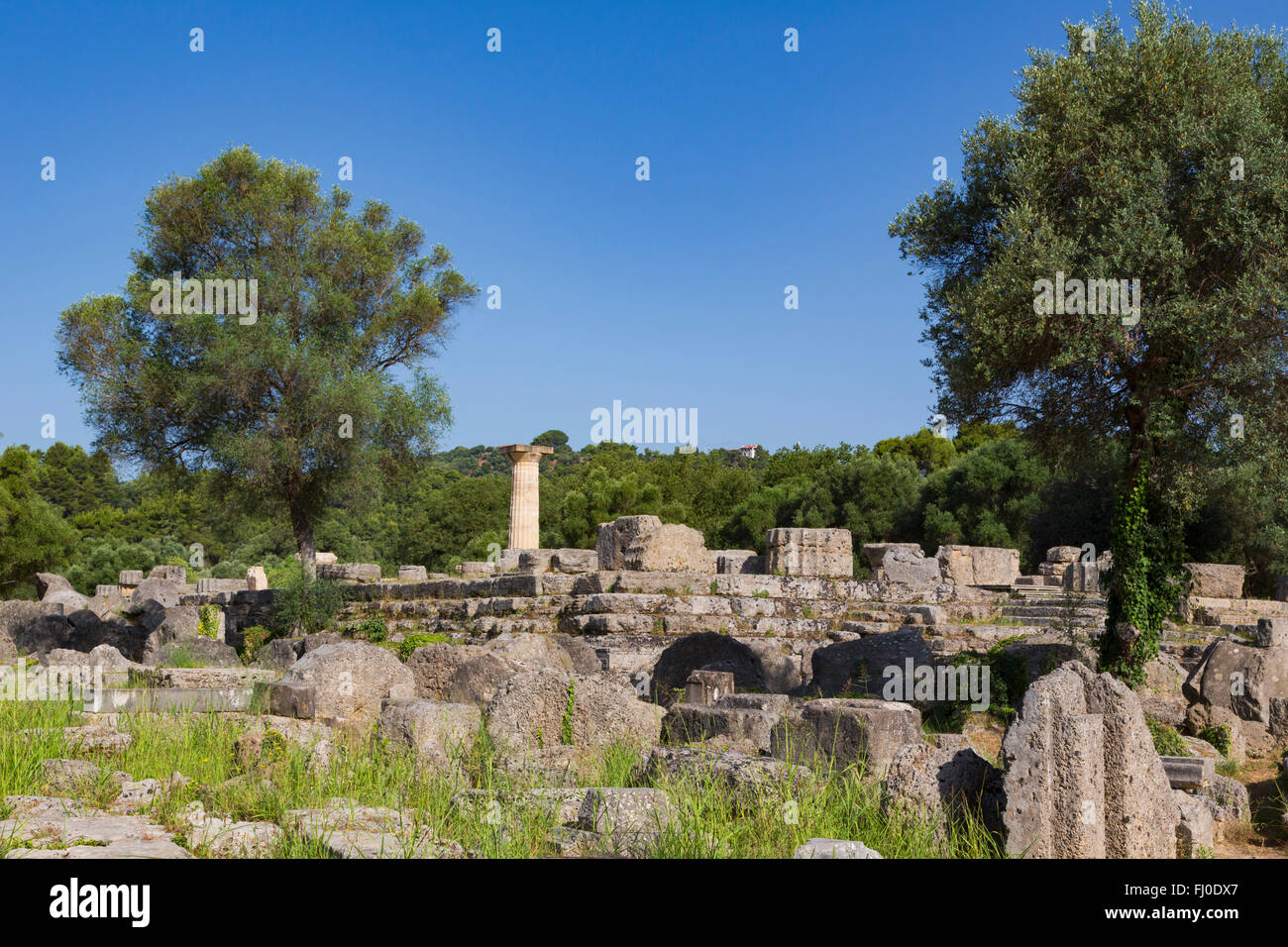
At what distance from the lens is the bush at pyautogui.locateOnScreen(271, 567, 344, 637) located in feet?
65.3

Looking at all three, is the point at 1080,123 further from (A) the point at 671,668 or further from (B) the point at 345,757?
(B) the point at 345,757

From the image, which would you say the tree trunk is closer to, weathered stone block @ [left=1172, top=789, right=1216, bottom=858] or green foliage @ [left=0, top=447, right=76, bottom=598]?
weathered stone block @ [left=1172, top=789, right=1216, bottom=858]

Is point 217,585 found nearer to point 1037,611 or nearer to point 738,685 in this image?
point 1037,611

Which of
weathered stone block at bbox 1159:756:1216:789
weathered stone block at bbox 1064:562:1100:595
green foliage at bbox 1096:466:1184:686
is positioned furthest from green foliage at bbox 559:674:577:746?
weathered stone block at bbox 1064:562:1100:595

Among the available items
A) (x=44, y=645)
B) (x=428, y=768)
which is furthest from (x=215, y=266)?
(x=428, y=768)

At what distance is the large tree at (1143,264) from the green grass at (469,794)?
707 cm

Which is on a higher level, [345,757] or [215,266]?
[215,266]

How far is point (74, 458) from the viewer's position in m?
61.8

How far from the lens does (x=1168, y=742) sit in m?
9.23

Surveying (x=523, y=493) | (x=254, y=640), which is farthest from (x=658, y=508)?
(x=254, y=640)

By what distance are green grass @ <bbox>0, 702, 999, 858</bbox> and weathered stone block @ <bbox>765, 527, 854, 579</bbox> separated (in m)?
12.5

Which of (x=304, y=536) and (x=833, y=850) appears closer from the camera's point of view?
(x=833, y=850)

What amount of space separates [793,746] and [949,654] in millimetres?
8043

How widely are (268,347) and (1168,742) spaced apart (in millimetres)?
17065
